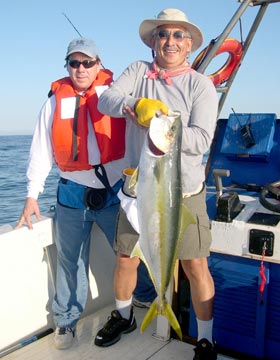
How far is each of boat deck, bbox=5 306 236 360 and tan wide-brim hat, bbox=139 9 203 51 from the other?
2.40 metres

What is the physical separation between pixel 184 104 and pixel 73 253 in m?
1.59

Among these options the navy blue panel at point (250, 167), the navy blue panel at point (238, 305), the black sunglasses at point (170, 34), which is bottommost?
the navy blue panel at point (238, 305)

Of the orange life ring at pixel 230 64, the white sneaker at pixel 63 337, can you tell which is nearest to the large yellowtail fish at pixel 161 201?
the white sneaker at pixel 63 337

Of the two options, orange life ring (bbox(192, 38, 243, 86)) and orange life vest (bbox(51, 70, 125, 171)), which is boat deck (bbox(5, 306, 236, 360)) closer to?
orange life vest (bbox(51, 70, 125, 171))

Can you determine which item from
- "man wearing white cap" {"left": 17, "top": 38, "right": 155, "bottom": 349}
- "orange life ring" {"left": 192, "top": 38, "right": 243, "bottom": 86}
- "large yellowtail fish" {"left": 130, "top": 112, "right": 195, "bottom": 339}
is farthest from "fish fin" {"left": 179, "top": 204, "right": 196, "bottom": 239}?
"orange life ring" {"left": 192, "top": 38, "right": 243, "bottom": 86}

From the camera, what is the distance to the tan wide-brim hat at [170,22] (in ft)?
9.57

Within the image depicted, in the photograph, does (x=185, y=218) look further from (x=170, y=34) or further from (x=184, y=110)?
(x=170, y=34)

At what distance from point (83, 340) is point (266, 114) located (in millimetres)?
2819

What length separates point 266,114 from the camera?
438cm

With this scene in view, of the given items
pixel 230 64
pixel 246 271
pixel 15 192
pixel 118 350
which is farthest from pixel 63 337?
pixel 15 192

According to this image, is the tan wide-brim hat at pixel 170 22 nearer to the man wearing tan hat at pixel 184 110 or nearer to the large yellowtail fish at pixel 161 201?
the man wearing tan hat at pixel 184 110

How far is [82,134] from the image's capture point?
342cm

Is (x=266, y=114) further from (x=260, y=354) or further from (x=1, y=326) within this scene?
(x=1, y=326)

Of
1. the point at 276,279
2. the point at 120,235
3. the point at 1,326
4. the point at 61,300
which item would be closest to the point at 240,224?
the point at 276,279
